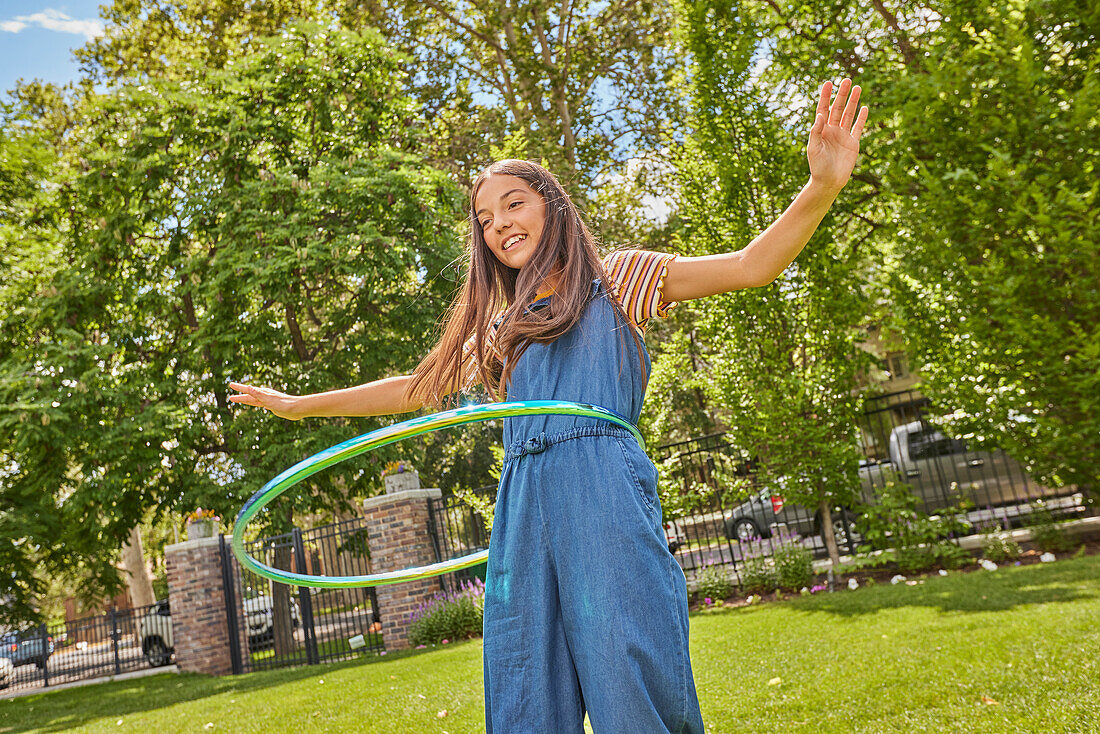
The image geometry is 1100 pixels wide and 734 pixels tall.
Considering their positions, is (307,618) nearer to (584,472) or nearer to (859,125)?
(584,472)

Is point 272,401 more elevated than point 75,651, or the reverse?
point 272,401

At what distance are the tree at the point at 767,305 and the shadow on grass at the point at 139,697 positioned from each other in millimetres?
4696

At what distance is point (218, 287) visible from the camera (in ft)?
42.2

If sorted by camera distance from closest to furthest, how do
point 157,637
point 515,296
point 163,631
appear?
1. point 515,296
2. point 157,637
3. point 163,631

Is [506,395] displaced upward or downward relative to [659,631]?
upward

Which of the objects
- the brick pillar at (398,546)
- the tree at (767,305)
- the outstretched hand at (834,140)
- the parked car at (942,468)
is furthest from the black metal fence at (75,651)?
the outstretched hand at (834,140)

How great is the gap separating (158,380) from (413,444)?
434 cm

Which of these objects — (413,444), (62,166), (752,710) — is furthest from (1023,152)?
(62,166)

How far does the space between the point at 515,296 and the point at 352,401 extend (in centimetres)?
66

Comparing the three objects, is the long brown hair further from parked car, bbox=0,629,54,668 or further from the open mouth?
parked car, bbox=0,629,54,668

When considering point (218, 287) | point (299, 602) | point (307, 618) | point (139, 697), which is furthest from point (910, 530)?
point (218, 287)

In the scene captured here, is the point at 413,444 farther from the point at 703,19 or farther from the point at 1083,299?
the point at 1083,299

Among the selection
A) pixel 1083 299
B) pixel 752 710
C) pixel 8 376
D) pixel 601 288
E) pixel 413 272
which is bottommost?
pixel 752 710

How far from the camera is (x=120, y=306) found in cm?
1420
